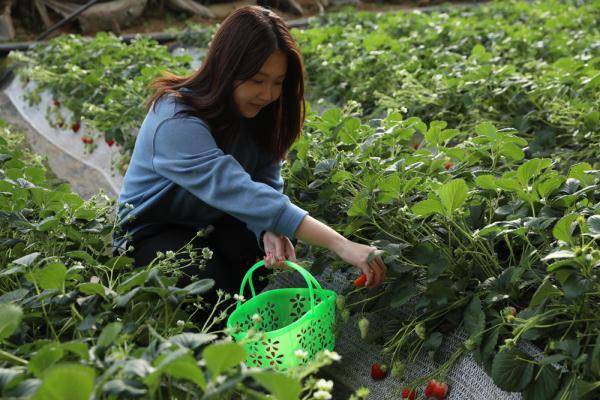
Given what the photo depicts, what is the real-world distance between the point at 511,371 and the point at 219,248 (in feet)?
3.46

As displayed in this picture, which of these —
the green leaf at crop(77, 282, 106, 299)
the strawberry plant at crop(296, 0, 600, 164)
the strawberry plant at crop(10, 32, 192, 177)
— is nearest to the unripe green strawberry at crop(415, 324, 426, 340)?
the green leaf at crop(77, 282, 106, 299)

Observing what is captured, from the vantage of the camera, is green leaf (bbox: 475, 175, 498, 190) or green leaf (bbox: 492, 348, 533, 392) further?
green leaf (bbox: 475, 175, 498, 190)

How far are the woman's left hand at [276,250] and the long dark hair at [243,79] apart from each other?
385 mm

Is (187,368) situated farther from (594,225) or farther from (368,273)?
(594,225)

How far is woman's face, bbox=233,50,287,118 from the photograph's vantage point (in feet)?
7.03

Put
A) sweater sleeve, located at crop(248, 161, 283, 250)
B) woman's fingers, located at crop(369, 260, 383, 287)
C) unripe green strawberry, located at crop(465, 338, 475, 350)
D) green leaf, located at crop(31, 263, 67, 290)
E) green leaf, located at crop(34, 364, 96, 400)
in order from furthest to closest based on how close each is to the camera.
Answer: sweater sleeve, located at crop(248, 161, 283, 250) → woman's fingers, located at crop(369, 260, 383, 287) → unripe green strawberry, located at crop(465, 338, 475, 350) → green leaf, located at crop(31, 263, 67, 290) → green leaf, located at crop(34, 364, 96, 400)

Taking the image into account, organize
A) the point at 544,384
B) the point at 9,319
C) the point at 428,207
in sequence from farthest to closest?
the point at 428,207 → the point at 544,384 → the point at 9,319

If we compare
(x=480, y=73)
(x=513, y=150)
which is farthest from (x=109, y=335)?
(x=480, y=73)

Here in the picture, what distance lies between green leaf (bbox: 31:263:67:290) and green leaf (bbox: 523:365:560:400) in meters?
0.95

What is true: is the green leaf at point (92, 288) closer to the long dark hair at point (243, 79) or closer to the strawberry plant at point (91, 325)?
the strawberry plant at point (91, 325)

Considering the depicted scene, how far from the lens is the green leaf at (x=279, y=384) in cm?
Result: 110

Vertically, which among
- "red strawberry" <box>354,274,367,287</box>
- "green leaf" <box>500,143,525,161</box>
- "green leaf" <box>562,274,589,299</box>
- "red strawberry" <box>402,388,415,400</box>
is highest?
"green leaf" <box>562,274,589,299</box>

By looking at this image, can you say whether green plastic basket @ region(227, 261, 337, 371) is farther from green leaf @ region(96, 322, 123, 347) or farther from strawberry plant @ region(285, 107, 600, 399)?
green leaf @ region(96, 322, 123, 347)

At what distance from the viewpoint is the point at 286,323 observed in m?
2.22
